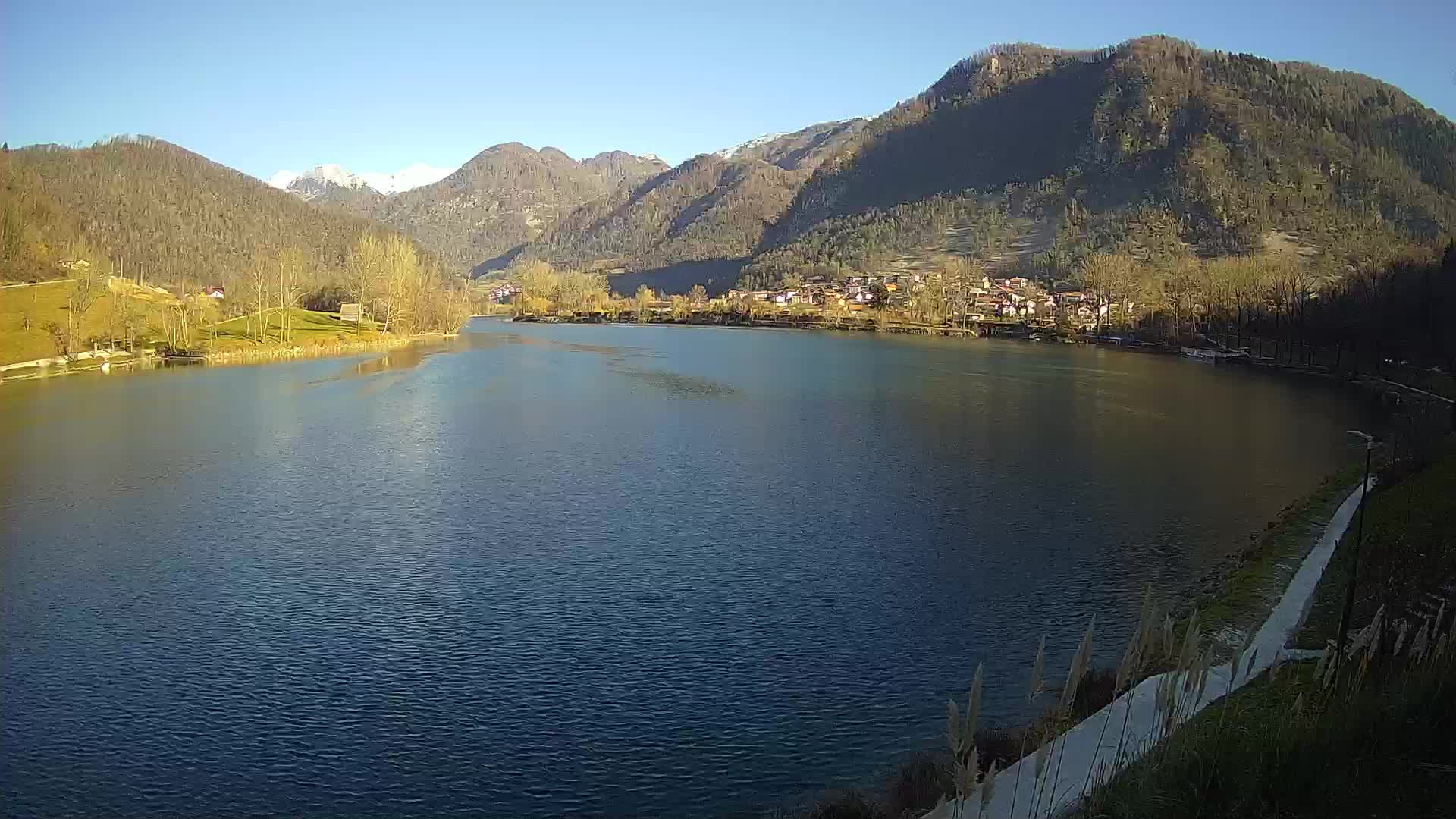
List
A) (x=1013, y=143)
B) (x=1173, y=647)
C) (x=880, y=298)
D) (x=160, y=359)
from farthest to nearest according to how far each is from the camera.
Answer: (x=1013, y=143)
(x=880, y=298)
(x=160, y=359)
(x=1173, y=647)

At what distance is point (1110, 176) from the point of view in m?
146

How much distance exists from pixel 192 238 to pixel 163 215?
14.6 ft

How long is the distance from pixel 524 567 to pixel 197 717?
20.1ft

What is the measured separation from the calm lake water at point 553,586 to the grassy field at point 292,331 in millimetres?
27315

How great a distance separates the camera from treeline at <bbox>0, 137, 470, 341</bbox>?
73375 millimetres

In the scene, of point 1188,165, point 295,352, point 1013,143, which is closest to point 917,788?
point 295,352

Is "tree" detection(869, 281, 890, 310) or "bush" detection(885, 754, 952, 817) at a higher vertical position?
"tree" detection(869, 281, 890, 310)

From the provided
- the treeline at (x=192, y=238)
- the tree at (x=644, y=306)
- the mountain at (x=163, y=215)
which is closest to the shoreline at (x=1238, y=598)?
the treeline at (x=192, y=238)

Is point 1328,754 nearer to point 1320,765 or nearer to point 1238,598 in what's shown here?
point 1320,765

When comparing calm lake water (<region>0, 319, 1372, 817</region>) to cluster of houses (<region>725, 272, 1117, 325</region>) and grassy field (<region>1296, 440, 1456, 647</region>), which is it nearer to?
grassy field (<region>1296, 440, 1456, 647</region>)

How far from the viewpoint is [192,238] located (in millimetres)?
120000

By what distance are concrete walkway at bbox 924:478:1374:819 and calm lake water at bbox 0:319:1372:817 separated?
1552 millimetres

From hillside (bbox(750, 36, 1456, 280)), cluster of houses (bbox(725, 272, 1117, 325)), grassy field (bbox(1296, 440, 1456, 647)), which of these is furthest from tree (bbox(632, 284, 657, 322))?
grassy field (bbox(1296, 440, 1456, 647))

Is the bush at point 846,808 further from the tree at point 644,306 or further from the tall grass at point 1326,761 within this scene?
the tree at point 644,306
